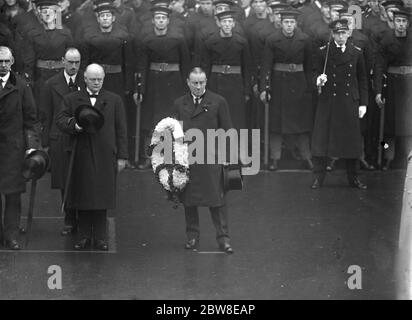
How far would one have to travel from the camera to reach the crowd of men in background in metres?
13.1

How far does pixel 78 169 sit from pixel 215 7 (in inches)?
160

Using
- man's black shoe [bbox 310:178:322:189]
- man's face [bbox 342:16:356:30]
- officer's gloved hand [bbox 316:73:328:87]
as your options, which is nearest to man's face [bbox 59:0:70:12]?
officer's gloved hand [bbox 316:73:328:87]

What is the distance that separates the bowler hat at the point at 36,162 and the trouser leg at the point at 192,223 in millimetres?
1150

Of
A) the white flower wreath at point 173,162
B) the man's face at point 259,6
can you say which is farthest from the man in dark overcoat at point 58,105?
the man's face at point 259,6

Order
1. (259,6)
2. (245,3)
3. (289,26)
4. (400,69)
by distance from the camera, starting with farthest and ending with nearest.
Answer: (245,3) → (259,6) → (400,69) → (289,26)

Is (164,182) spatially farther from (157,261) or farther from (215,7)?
(215,7)

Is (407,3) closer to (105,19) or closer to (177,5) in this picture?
(177,5)

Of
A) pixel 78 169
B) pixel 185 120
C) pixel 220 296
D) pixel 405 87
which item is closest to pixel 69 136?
pixel 78 169

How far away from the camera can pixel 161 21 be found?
13.2 m

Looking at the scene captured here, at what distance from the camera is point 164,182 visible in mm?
10328

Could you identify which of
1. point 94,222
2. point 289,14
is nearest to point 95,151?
point 94,222

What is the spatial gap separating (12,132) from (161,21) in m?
3.25

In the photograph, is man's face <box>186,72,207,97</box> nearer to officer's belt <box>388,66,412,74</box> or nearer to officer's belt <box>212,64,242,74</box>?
officer's belt <box>212,64,242,74</box>

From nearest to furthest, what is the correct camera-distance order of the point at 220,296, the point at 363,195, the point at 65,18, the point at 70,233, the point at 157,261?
the point at 220,296 → the point at 157,261 → the point at 70,233 → the point at 363,195 → the point at 65,18
